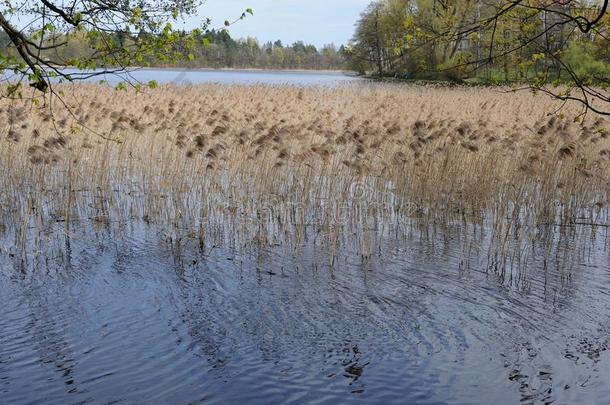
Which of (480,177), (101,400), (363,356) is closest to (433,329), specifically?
(363,356)

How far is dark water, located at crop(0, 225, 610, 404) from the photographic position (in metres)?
6.09

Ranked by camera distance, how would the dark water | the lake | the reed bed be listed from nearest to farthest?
the dark water → the lake → the reed bed

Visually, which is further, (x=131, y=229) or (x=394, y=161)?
(x=394, y=161)

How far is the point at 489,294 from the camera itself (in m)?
8.45

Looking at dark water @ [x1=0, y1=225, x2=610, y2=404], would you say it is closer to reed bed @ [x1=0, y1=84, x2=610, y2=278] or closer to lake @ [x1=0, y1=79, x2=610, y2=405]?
lake @ [x1=0, y1=79, x2=610, y2=405]

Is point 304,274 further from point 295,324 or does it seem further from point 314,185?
point 314,185

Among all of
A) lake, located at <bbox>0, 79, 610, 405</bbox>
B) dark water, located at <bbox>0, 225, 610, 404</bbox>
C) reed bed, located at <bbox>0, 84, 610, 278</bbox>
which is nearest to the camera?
dark water, located at <bbox>0, 225, 610, 404</bbox>

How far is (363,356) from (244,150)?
20.3ft

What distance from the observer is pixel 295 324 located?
7438 millimetres

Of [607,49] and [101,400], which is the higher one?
[607,49]

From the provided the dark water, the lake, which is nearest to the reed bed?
the lake

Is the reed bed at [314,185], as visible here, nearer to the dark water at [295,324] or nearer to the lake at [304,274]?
the lake at [304,274]

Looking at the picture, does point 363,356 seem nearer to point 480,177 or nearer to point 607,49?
point 607,49

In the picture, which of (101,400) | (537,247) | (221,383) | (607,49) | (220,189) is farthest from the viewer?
(220,189)
